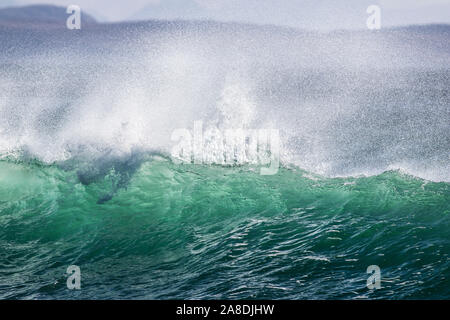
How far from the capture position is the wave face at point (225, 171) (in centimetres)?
589

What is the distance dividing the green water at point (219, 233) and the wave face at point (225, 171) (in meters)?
0.03

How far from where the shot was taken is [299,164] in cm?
942
